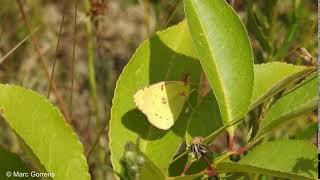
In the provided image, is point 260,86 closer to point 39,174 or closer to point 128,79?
point 128,79

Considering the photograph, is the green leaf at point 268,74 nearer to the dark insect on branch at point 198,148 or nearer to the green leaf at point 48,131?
the dark insect on branch at point 198,148

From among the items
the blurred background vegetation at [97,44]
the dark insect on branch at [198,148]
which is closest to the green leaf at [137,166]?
the dark insect on branch at [198,148]

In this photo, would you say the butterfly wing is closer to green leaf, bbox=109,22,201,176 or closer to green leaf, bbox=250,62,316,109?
green leaf, bbox=109,22,201,176

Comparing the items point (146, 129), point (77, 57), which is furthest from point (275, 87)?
point (77, 57)

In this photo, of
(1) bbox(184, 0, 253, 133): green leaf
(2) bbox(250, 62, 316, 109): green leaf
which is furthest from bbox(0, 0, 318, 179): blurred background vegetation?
(1) bbox(184, 0, 253, 133): green leaf

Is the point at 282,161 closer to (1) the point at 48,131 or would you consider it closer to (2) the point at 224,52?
(2) the point at 224,52

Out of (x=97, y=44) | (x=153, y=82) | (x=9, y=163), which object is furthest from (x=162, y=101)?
(x=97, y=44)
